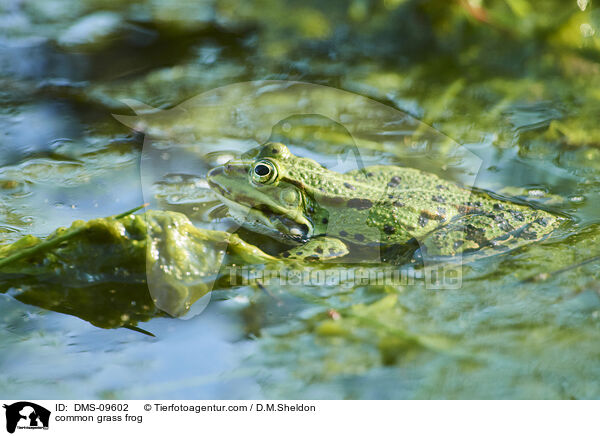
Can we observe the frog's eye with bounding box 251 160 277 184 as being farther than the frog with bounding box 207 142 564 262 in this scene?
Yes

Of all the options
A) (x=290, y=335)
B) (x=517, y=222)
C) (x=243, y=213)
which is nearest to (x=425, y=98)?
(x=517, y=222)

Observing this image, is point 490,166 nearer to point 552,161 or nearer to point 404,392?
point 552,161
